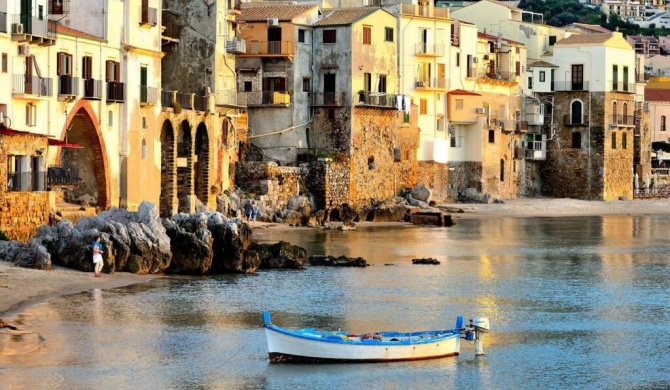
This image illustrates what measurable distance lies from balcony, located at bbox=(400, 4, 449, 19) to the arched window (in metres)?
16.4

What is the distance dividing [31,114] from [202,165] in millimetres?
17422

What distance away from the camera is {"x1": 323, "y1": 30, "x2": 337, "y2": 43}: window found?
287 ft

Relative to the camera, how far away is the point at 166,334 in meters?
40.7

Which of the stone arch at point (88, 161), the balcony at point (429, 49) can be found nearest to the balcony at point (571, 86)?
the balcony at point (429, 49)

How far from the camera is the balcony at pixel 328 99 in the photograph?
87.1 metres

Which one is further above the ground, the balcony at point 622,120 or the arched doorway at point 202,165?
the balcony at point 622,120

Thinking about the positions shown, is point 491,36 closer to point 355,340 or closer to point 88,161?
point 88,161

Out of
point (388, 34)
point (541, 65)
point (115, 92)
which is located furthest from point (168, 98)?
point (541, 65)

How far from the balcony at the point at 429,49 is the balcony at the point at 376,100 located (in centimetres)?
474

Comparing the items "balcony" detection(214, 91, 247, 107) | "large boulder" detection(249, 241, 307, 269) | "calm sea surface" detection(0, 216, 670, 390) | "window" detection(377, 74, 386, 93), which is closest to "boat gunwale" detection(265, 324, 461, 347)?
"calm sea surface" detection(0, 216, 670, 390)

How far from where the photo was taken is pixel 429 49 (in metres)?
94.2

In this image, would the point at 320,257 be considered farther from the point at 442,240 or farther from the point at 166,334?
the point at 166,334

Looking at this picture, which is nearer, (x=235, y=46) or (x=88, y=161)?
(x=88, y=161)

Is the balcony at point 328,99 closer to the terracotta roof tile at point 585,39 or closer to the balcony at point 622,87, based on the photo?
the terracotta roof tile at point 585,39
